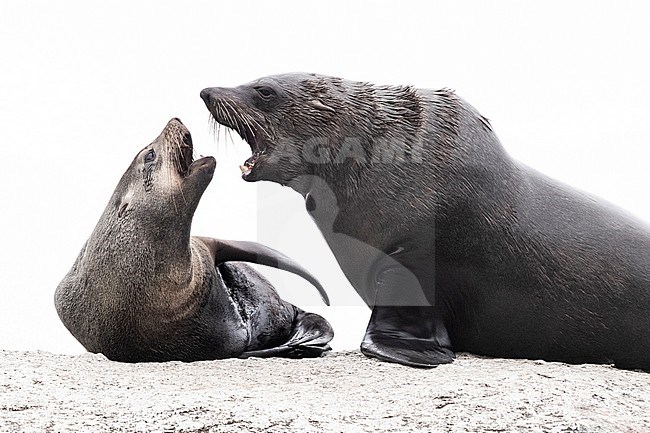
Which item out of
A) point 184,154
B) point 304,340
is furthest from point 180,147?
point 304,340

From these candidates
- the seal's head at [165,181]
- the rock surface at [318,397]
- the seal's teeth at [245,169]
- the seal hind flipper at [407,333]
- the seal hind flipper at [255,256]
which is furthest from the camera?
the seal hind flipper at [255,256]

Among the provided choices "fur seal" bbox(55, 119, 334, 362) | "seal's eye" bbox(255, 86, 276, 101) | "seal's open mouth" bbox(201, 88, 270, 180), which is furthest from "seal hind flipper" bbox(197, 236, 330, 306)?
"seal's eye" bbox(255, 86, 276, 101)

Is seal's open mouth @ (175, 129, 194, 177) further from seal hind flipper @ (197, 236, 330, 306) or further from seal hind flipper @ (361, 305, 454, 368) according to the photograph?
seal hind flipper @ (361, 305, 454, 368)

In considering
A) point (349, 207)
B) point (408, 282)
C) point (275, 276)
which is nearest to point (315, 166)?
point (349, 207)

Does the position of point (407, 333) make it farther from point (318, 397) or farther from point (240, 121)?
point (240, 121)

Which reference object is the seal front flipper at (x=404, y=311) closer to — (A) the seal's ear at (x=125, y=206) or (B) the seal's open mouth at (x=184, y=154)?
(B) the seal's open mouth at (x=184, y=154)

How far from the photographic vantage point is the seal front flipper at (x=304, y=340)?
4.15 m

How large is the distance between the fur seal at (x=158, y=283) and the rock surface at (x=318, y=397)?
0.21m

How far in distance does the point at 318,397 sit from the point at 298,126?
1.35 metres

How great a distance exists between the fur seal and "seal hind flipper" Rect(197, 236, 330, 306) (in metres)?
0.15

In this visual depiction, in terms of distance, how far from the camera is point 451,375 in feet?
10.9

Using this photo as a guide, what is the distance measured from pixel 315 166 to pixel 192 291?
31.5 inches

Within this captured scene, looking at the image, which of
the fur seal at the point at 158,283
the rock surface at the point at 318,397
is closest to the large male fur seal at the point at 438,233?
the rock surface at the point at 318,397

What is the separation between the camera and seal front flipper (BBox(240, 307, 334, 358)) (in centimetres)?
415
